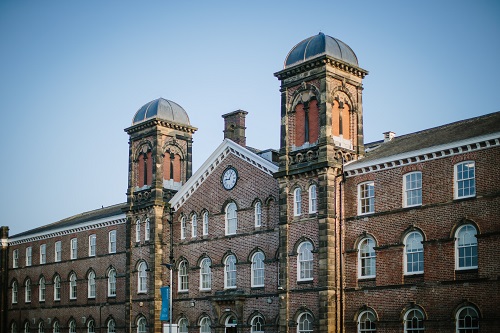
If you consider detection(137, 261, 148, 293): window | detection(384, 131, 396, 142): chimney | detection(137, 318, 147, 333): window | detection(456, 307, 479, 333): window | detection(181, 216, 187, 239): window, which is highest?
detection(384, 131, 396, 142): chimney

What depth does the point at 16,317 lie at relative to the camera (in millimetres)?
67875

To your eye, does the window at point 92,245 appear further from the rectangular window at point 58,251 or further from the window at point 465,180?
the window at point 465,180

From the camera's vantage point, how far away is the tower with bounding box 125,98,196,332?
52.8m

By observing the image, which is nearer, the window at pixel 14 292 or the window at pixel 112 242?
the window at pixel 112 242

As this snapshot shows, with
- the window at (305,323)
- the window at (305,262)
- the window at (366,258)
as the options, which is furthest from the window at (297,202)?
the window at (305,323)

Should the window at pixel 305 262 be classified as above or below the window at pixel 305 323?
above

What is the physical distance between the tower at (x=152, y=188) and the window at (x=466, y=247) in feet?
70.5

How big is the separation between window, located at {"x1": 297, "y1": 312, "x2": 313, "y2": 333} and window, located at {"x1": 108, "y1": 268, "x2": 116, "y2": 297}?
1947cm

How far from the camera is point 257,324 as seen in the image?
45156 mm

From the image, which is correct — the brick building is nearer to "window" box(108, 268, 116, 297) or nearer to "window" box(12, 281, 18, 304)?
"window" box(108, 268, 116, 297)

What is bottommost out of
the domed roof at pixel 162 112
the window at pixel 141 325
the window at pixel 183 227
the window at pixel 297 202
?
the window at pixel 141 325

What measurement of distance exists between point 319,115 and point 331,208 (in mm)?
5220

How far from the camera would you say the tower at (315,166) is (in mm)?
40781

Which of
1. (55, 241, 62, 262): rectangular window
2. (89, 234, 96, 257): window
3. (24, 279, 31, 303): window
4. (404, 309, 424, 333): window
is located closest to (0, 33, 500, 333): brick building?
(404, 309, 424, 333): window
